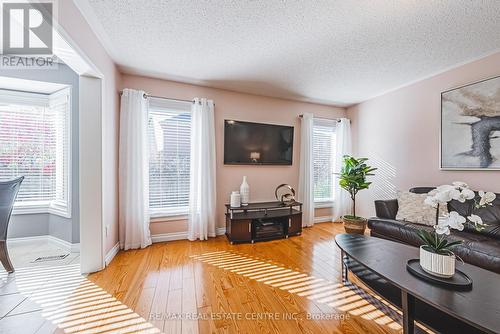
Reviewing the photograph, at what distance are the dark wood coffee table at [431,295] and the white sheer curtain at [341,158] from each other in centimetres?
249

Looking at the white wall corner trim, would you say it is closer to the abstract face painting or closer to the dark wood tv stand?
the dark wood tv stand

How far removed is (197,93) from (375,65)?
8.45 feet

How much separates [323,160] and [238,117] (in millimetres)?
2009

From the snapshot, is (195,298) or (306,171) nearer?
(195,298)

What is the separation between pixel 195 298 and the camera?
1739mm

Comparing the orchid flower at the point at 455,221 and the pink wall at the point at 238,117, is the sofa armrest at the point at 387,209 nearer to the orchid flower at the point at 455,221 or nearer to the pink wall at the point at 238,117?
the pink wall at the point at 238,117

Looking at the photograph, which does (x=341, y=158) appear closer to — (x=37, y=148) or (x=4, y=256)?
(x=4, y=256)

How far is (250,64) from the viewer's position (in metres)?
2.64

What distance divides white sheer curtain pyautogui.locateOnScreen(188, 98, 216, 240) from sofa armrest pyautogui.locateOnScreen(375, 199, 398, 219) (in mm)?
2527

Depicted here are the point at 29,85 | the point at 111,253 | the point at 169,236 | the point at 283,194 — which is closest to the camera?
the point at 111,253

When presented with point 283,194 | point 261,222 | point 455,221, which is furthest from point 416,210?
point 261,222

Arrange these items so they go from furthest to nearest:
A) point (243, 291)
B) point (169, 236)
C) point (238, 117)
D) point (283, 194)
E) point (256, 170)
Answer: point (283, 194) < point (256, 170) < point (238, 117) < point (169, 236) < point (243, 291)

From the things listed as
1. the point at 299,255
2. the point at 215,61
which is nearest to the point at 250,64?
the point at 215,61

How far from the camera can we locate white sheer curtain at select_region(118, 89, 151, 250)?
2.74m
